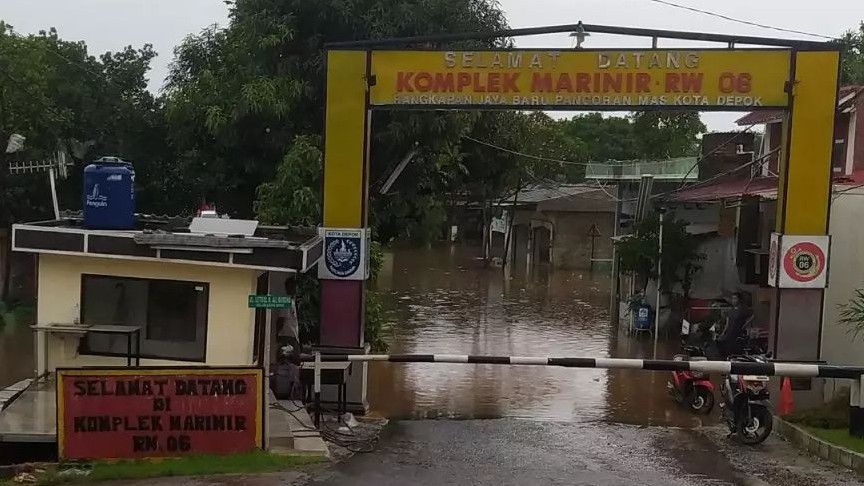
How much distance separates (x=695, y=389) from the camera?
14.2 meters

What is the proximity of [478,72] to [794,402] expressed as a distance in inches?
264

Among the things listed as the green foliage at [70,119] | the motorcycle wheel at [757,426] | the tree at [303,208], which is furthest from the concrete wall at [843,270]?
the green foliage at [70,119]

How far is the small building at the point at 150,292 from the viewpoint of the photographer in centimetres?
1031

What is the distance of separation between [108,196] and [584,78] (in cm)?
664

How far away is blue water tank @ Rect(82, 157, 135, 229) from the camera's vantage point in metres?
11.1

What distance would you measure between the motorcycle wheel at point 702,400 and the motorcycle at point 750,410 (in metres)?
2.55

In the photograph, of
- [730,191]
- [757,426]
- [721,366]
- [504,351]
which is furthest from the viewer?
[730,191]

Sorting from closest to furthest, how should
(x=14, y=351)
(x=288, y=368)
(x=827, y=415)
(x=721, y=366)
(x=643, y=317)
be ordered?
(x=721, y=366), (x=827, y=415), (x=288, y=368), (x=14, y=351), (x=643, y=317)

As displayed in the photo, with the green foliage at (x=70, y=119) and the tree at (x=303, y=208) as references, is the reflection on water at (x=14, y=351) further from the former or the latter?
the tree at (x=303, y=208)

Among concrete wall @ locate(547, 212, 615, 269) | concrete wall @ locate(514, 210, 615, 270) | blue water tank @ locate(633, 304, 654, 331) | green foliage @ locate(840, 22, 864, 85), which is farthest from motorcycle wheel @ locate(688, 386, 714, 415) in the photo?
concrete wall @ locate(547, 212, 615, 269)

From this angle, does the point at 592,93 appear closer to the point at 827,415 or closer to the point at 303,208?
the point at 827,415

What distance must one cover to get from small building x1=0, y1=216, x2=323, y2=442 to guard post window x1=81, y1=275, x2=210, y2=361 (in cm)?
1

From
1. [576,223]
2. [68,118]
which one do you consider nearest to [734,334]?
[68,118]

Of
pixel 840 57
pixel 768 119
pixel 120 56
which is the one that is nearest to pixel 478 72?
pixel 840 57
